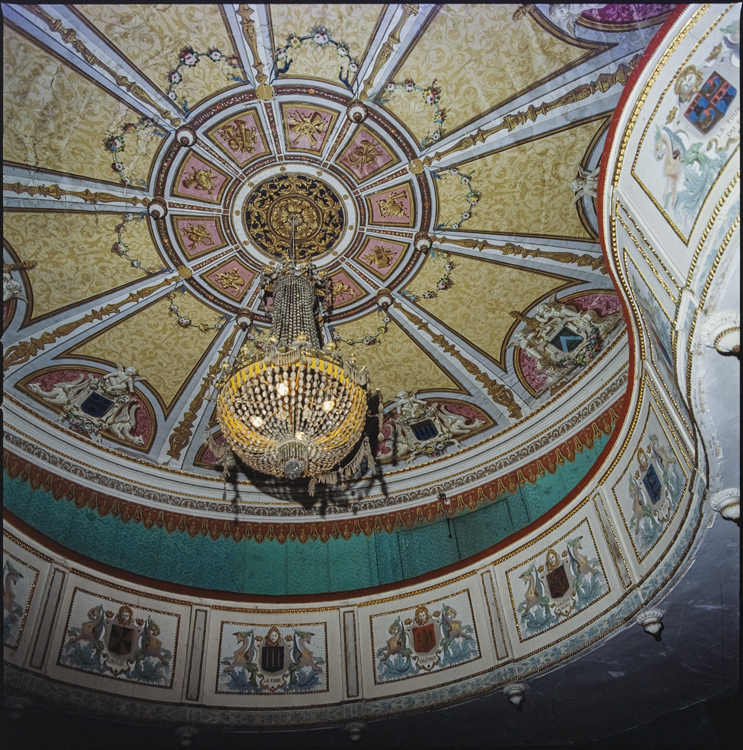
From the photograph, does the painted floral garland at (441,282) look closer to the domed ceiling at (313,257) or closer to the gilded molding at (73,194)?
the domed ceiling at (313,257)

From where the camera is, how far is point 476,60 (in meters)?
7.66

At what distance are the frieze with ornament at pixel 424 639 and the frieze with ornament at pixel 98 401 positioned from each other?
4.59 meters

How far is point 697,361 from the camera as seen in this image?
17.6ft

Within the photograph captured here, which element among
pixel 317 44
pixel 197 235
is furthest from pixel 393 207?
pixel 197 235

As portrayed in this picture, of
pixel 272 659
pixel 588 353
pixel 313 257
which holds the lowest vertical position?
pixel 272 659

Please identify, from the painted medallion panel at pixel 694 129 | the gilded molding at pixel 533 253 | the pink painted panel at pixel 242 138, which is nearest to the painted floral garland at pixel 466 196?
the gilded molding at pixel 533 253

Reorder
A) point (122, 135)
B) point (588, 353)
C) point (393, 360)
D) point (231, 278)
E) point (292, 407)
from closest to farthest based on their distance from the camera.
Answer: point (292, 407) < point (122, 135) < point (231, 278) < point (588, 353) < point (393, 360)

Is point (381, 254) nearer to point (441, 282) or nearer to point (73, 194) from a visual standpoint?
point (441, 282)

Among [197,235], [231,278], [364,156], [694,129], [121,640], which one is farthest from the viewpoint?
[231,278]

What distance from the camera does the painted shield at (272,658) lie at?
9.02m

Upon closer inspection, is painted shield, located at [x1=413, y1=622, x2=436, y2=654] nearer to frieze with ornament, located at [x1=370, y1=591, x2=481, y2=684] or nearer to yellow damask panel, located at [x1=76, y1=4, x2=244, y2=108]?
frieze with ornament, located at [x1=370, y1=591, x2=481, y2=684]

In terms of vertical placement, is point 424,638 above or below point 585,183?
below

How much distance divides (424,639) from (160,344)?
5.63 meters

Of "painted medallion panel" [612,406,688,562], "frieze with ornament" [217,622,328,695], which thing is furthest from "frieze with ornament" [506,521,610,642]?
"frieze with ornament" [217,622,328,695]
